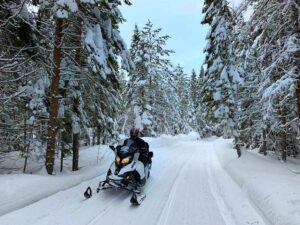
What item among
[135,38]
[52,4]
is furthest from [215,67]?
[135,38]

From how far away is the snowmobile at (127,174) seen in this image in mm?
9188

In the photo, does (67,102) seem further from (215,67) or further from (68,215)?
(215,67)

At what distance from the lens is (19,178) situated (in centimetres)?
904

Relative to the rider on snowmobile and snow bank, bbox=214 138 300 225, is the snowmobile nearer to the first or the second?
the rider on snowmobile

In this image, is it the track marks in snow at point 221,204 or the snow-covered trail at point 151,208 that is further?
the track marks in snow at point 221,204

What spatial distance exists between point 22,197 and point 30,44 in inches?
193

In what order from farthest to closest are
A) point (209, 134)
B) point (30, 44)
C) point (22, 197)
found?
point (209, 134) → point (30, 44) → point (22, 197)

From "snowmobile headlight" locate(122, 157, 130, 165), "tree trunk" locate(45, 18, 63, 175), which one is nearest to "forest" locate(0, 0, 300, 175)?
"tree trunk" locate(45, 18, 63, 175)

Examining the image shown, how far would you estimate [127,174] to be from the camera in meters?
9.42

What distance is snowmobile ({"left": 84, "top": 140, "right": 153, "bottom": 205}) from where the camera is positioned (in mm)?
9188

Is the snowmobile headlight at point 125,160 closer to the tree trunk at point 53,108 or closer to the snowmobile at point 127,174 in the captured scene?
the snowmobile at point 127,174

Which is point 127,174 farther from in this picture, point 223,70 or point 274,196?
point 223,70

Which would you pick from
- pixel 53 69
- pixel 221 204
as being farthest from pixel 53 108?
pixel 221 204

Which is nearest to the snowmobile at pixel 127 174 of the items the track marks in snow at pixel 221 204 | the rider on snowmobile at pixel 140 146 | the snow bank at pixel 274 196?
the rider on snowmobile at pixel 140 146
